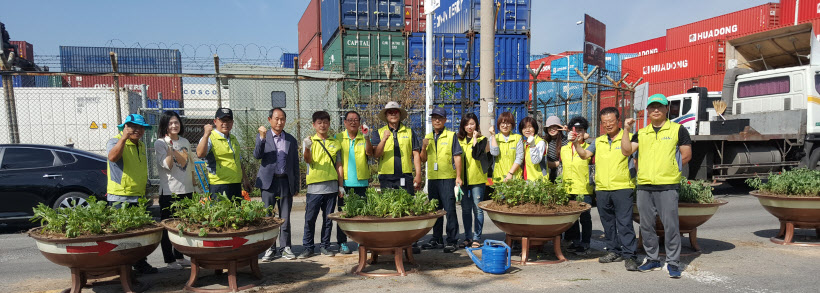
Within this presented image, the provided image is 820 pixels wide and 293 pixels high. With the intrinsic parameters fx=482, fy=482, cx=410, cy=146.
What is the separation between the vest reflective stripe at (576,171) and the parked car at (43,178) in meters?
7.72

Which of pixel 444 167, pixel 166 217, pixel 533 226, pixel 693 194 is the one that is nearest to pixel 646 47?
pixel 693 194

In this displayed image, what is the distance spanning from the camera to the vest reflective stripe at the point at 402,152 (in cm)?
612

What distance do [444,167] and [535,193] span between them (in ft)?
4.14

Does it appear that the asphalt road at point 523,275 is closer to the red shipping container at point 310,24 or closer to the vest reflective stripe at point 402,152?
the vest reflective stripe at point 402,152

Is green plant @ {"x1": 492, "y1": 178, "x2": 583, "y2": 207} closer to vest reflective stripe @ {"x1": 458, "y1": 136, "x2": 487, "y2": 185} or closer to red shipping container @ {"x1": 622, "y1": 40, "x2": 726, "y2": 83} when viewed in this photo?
vest reflective stripe @ {"x1": 458, "y1": 136, "x2": 487, "y2": 185}

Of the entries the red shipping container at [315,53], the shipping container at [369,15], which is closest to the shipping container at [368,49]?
the shipping container at [369,15]

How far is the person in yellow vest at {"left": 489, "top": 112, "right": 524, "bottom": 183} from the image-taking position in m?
6.15

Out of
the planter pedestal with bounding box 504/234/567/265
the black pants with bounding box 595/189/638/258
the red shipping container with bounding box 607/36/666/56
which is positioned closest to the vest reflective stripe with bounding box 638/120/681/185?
the black pants with bounding box 595/189/638/258

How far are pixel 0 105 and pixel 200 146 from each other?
468 inches

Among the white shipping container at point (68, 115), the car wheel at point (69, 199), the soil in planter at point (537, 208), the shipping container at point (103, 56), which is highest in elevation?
the shipping container at point (103, 56)

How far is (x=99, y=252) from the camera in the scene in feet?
13.9

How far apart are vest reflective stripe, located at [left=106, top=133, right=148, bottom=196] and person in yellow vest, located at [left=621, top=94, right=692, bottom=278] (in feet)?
17.2

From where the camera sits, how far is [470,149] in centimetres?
627

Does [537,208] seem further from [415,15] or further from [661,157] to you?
[415,15]
